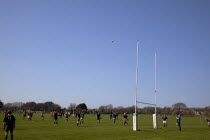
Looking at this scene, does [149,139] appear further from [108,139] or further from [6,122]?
[6,122]

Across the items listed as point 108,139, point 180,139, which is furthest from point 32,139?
point 180,139

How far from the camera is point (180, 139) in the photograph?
17031 mm

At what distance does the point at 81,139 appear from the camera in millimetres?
15703

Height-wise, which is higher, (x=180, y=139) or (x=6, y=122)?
(x=6, y=122)

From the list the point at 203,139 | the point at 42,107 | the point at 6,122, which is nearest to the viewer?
the point at 6,122

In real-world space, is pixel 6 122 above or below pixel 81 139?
above

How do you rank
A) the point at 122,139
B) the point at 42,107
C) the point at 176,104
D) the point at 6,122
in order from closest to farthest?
the point at 6,122
the point at 122,139
the point at 42,107
the point at 176,104

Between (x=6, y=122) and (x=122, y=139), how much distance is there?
7.74 meters

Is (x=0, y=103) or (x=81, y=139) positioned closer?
(x=81, y=139)

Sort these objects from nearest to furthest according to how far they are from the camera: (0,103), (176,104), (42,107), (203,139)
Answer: (203,139), (0,103), (42,107), (176,104)

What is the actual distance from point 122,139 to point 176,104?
176m

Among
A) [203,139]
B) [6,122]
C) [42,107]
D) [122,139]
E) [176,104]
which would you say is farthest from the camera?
[176,104]

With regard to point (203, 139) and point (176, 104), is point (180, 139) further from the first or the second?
point (176, 104)

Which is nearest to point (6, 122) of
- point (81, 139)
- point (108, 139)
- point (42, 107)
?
point (81, 139)
